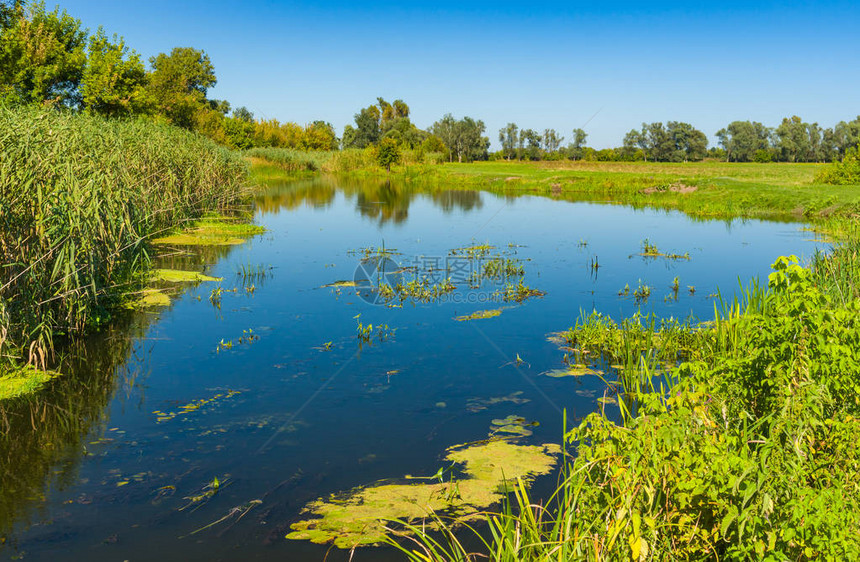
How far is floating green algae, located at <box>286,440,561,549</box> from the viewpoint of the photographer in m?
5.82

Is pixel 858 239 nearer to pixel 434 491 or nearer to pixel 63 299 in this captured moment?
pixel 434 491

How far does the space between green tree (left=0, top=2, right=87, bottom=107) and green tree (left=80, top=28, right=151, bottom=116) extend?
851 mm

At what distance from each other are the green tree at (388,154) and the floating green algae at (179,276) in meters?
55.6

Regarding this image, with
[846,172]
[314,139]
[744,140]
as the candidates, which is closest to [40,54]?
[846,172]

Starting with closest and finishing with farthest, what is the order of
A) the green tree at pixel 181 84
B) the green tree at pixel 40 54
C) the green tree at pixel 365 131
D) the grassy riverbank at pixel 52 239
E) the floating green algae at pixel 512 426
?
the floating green algae at pixel 512 426 → the grassy riverbank at pixel 52 239 → the green tree at pixel 40 54 → the green tree at pixel 181 84 → the green tree at pixel 365 131

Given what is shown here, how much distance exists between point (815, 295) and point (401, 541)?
3933 mm

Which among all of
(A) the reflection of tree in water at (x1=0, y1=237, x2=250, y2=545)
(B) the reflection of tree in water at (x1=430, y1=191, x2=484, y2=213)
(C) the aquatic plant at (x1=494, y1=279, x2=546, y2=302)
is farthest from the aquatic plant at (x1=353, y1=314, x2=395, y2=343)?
(B) the reflection of tree in water at (x1=430, y1=191, x2=484, y2=213)

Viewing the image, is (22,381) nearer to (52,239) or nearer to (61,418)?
(61,418)

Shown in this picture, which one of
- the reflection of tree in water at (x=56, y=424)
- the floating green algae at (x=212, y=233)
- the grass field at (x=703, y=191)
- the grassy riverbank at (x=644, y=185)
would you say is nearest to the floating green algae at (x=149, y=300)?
the reflection of tree in water at (x=56, y=424)

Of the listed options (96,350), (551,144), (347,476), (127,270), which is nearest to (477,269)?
(127,270)

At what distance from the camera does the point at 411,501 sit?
6262mm

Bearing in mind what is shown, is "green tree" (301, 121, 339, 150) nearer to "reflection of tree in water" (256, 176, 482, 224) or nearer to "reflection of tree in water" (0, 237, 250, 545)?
"reflection of tree in water" (256, 176, 482, 224)

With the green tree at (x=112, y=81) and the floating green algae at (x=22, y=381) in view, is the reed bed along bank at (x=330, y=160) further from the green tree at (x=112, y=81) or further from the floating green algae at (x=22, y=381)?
the floating green algae at (x=22, y=381)

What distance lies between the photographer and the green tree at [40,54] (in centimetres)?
3111
